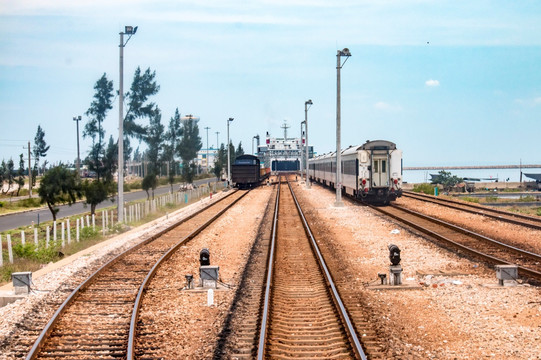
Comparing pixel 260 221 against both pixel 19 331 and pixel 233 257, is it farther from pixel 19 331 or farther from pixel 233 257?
pixel 19 331

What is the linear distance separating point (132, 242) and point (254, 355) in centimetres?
1323

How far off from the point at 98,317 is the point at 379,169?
23.2 meters

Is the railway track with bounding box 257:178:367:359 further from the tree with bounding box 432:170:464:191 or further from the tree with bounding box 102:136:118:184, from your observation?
the tree with bounding box 432:170:464:191

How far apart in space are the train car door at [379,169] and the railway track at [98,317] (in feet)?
58.4

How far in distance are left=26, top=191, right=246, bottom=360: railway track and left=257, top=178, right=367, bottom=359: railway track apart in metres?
2.10

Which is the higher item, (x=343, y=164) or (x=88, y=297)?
(x=343, y=164)

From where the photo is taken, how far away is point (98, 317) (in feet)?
31.2

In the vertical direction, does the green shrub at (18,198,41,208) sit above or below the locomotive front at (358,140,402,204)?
below

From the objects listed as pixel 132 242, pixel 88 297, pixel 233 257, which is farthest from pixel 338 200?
pixel 88 297

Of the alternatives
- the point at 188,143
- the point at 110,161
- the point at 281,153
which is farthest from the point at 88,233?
the point at 281,153

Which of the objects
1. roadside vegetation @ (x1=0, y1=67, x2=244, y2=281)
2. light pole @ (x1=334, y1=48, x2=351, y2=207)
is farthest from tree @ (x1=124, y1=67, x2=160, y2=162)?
light pole @ (x1=334, y1=48, x2=351, y2=207)

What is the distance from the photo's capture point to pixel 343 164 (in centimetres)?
3716

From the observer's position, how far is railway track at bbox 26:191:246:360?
7836 millimetres

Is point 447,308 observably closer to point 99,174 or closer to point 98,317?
point 98,317
